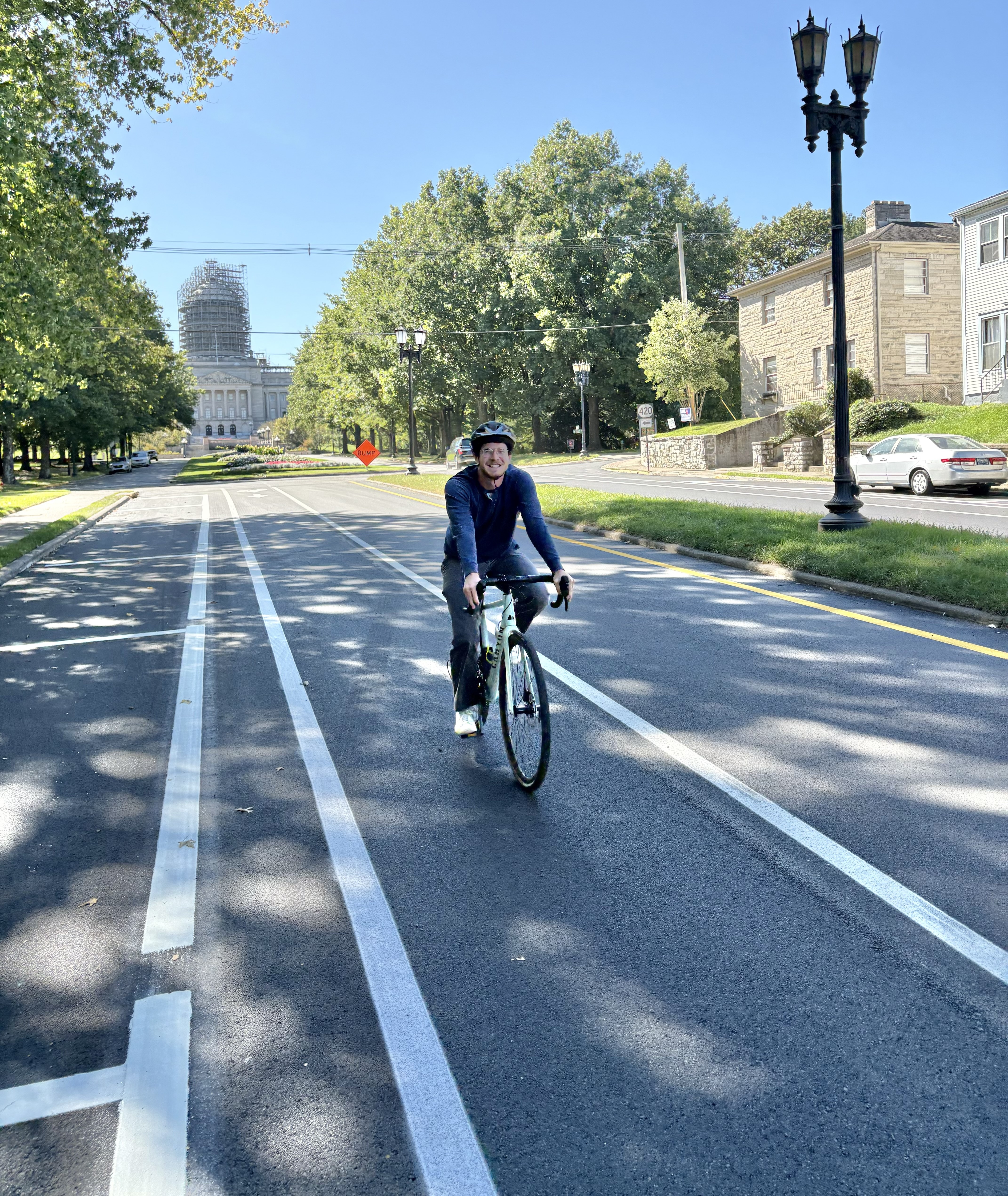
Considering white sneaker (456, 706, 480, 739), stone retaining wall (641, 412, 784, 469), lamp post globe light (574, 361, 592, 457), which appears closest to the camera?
white sneaker (456, 706, 480, 739)

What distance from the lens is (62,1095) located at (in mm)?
2773

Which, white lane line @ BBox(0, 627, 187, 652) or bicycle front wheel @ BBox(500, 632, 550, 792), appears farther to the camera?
white lane line @ BBox(0, 627, 187, 652)

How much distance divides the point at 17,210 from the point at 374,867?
15.3 metres

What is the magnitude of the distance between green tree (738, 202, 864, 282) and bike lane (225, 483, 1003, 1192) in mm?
81253

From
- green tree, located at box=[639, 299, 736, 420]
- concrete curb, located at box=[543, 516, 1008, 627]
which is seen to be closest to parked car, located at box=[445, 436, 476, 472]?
green tree, located at box=[639, 299, 736, 420]

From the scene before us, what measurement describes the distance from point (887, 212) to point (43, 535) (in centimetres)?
4179

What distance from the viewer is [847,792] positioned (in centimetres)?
479

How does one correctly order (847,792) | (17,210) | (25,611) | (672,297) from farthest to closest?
(672,297), (17,210), (25,611), (847,792)

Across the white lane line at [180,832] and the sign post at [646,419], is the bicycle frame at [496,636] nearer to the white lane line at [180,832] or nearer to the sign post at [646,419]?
the white lane line at [180,832]

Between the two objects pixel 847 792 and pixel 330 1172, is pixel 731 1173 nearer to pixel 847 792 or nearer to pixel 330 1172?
pixel 330 1172

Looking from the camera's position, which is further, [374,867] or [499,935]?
[374,867]

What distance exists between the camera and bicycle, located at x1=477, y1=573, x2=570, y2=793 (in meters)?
4.84

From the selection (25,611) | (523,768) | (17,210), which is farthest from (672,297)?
(523,768)

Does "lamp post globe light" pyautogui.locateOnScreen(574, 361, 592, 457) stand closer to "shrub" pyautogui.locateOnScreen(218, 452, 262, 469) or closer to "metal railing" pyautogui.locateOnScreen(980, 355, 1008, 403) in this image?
"shrub" pyautogui.locateOnScreen(218, 452, 262, 469)
